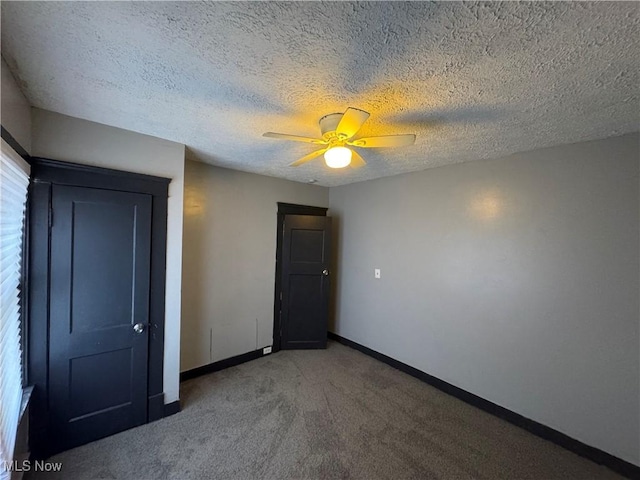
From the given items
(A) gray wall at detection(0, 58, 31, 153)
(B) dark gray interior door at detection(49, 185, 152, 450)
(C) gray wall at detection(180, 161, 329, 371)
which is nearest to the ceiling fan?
(A) gray wall at detection(0, 58, 31, 153)

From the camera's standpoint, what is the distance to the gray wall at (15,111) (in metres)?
1.38

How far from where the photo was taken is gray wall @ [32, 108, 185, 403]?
187 centimetres

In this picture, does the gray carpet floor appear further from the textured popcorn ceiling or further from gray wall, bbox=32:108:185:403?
the textured popcorn ceiling

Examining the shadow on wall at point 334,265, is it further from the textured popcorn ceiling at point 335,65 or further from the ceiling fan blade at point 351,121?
the ceiling fan blade at point 351,121

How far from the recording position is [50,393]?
1885 mm

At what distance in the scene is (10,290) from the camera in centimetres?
158

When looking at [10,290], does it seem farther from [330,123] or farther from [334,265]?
[334,265]

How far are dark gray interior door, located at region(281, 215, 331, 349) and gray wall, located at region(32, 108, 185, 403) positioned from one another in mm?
1569

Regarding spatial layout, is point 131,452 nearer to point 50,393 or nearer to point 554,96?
point 50,393

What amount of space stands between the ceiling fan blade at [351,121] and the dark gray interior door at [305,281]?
221cm

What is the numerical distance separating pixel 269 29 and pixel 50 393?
2.65 metres

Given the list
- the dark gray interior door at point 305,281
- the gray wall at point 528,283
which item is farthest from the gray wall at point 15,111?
the gray wall at point 528,283

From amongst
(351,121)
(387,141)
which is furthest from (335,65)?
(387,141)

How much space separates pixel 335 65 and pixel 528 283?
239 cm
